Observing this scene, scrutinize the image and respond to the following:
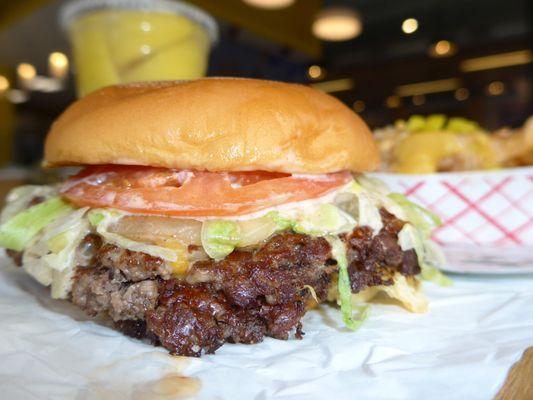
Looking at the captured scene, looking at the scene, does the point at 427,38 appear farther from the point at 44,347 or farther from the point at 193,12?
the point at 44,347

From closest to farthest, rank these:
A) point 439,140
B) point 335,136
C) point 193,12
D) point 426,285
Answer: point 335,136, point 426,285, point 439,140, point 193,12

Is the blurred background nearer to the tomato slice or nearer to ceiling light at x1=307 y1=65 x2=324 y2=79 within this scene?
ceiling light at x1=307 y1=65 x2=324 y2=79

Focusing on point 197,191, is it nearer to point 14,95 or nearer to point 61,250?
point 61,250

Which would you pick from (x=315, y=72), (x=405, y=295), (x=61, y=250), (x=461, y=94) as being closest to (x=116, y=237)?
(x=61, y=250)

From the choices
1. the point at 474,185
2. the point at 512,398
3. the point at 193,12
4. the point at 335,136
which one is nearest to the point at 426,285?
the point at 474,185

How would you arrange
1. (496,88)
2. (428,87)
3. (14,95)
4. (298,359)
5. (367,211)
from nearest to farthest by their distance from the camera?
(298,359) → (367,211) → (496,88) → (428,87) → (14,95)

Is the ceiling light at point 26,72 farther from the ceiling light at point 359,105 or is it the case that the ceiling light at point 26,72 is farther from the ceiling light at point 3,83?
the ceiling light at point 359,105

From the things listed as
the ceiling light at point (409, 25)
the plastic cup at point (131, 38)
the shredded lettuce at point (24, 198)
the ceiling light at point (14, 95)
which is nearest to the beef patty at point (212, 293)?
the shredded lettuce at point (24, 198)
